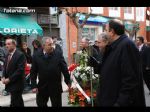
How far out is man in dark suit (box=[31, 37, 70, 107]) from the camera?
816cm

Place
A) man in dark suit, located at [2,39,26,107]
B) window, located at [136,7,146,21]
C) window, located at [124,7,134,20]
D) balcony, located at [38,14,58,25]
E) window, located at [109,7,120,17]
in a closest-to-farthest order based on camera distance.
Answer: man in dark suit, located at [2,39,26,107]
balcony, located at [38,14,58,25]
window, located at [109,7,120,17]
window, located at [124,7,134,20]
window, located at [136,7,146,21]

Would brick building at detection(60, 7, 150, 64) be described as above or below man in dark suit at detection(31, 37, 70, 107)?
above

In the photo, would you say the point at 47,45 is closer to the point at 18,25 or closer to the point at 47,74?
the point at 47,74

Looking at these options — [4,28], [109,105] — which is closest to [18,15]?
[4,28]

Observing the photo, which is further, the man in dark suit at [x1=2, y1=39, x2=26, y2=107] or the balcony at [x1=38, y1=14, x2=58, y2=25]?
the balcony at [x1=38, y1=14, x2=58, y2=25]

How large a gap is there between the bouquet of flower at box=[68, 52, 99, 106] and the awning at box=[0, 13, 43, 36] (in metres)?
12.4

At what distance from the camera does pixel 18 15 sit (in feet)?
77.5

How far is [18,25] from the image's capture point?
22.5 meters

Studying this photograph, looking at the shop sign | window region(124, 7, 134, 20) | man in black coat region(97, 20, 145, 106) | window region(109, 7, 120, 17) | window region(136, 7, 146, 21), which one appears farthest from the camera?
window region(136, 7, 146, 21)

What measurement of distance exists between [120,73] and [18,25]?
17769 millimetres

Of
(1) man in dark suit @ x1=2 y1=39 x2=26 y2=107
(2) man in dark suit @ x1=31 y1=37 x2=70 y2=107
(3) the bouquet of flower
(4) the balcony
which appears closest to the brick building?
(4) the balcony

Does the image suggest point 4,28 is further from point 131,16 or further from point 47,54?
point 131,16

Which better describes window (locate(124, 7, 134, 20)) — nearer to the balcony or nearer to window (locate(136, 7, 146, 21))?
window (locate(136, 7, 146, 21))

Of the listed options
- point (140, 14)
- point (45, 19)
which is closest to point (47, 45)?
point (45, 19)
